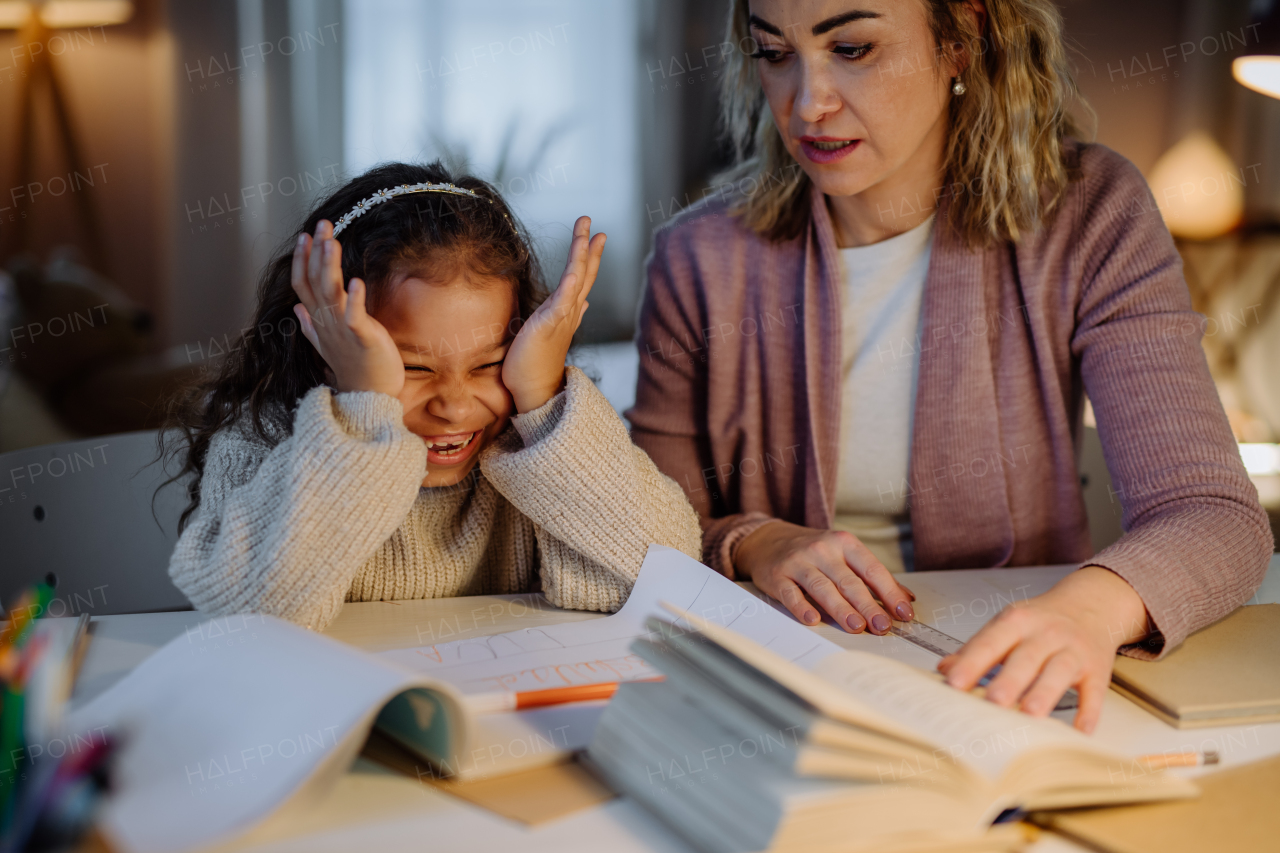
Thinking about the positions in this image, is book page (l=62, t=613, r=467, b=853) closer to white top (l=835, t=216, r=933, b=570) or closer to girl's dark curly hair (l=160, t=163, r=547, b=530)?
girl's dark curly hair (l=160, t=163, r=547, b=530)

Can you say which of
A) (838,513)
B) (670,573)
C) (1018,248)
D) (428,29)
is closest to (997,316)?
(1018,248)

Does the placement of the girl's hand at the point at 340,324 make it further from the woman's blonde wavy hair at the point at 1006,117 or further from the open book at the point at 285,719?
the woman's blonde wavy hair at the point at 1006,117

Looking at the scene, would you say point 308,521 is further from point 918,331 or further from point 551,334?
point 918,331

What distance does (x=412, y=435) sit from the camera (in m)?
0.90

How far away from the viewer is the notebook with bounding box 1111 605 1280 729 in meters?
0.70

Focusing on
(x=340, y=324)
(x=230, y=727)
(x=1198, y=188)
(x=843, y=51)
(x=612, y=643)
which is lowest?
(x=1198, y=188)

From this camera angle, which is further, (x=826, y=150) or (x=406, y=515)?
(x=826, y=150)

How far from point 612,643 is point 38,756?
0.45 m

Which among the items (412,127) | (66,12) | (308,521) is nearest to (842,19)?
(308,521)

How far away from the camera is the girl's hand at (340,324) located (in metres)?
0.87

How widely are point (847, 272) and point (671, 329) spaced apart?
0.79ft

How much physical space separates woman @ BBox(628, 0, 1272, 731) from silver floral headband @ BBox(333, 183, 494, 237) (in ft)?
1.24

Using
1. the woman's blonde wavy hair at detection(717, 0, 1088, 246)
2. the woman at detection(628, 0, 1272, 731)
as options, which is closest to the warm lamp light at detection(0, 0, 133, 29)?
the woman at detection(628, 0, 1272, 731)

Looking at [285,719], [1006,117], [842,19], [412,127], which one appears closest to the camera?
[285,719]
